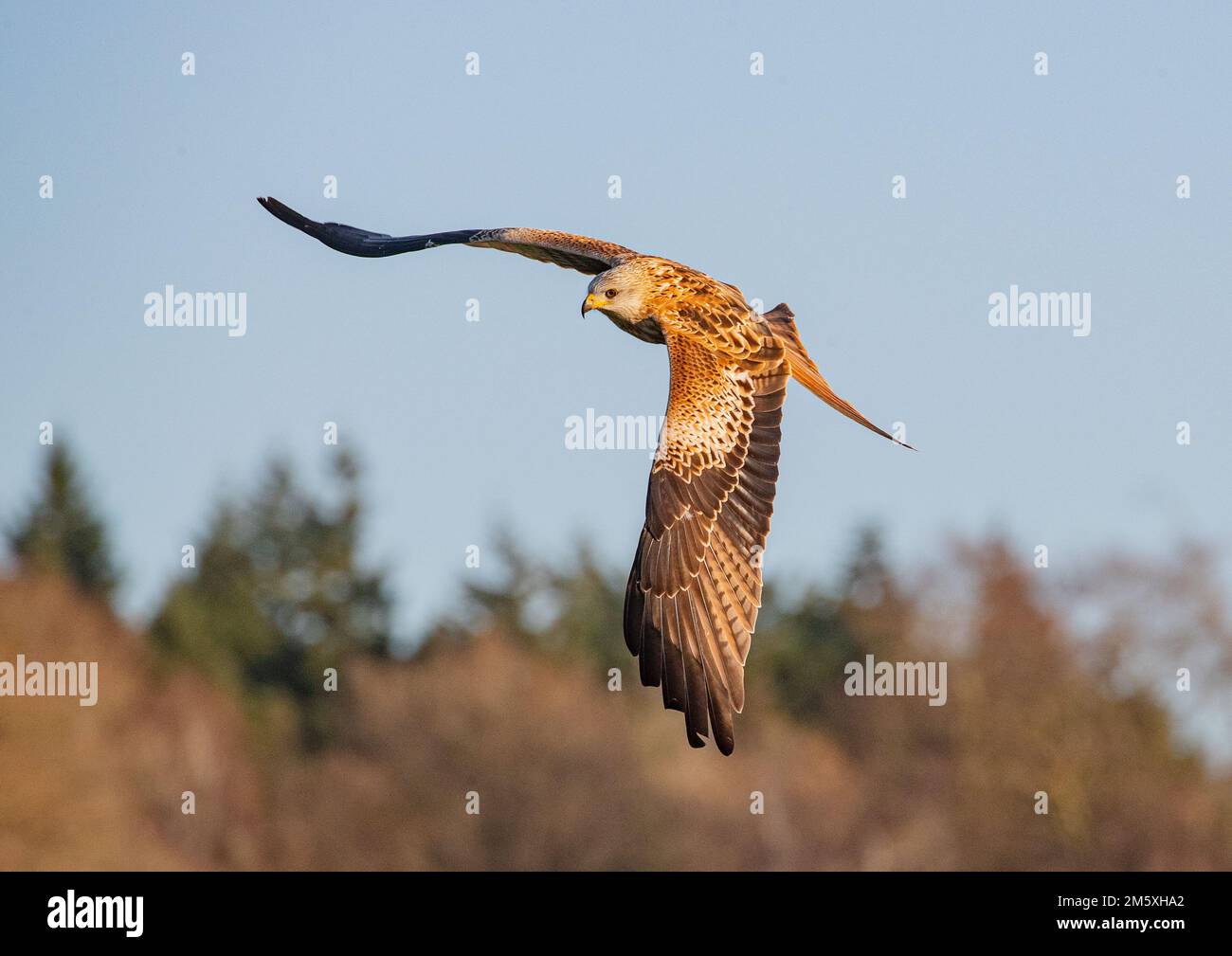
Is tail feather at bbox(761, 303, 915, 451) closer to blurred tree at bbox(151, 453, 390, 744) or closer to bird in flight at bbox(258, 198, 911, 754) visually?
bird in flight at bbox(258, 198, 911, 754)

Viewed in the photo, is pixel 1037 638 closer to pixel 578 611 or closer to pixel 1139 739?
pixel 1139 739

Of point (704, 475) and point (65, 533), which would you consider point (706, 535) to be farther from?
point (65, 533)

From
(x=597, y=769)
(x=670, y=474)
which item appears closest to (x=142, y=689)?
(x=597, y=769)

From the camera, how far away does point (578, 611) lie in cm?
6675


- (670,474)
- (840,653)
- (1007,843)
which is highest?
(670,474)

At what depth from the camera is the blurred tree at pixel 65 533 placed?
70.4m

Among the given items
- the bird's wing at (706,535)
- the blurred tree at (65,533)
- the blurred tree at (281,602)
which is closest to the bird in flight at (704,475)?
the bird's wing at (706,535)

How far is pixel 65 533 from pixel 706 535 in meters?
61.1

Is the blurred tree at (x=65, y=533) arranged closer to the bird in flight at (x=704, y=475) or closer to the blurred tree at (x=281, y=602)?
the blurred tree at (x=281, y=602)

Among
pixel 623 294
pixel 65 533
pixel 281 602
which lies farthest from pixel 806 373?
pixel 65 533

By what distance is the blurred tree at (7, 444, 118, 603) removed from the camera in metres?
70.4

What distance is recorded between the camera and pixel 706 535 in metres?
13.3
